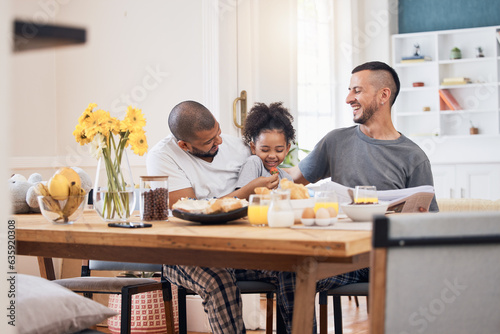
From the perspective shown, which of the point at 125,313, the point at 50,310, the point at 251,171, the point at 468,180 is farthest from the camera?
the point at 468,180

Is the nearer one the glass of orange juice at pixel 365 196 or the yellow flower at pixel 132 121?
the glass of orange juice at pixel 365 196

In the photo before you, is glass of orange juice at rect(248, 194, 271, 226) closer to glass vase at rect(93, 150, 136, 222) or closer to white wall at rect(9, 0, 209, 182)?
glass vase at rect(93, 150, 136, 222)

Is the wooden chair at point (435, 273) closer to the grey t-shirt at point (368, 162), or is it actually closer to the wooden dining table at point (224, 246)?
the wooden dining table at point (224, 246)

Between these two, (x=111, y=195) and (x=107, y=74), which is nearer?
(x=111, y=195)

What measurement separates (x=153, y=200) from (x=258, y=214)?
41 cm

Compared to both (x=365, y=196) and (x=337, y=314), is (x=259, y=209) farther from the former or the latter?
(x=337, y=314)

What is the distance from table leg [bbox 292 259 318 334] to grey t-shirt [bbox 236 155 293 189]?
3.82 ft

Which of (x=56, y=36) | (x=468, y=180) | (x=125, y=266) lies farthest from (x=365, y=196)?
(x=468, y=180)

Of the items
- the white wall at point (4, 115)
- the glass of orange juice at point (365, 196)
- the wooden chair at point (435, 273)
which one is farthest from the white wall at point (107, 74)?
the white wall at point (4, 115)

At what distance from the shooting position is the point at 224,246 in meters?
1.46

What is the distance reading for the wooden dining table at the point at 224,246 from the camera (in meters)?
1.38

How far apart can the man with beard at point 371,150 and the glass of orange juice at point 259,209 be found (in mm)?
1049

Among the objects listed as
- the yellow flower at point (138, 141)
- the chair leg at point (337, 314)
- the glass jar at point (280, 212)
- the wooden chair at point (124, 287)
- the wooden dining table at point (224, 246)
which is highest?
the yellow flower at point (138, 141)

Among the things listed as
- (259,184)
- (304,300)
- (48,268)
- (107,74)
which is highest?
(107,74)
